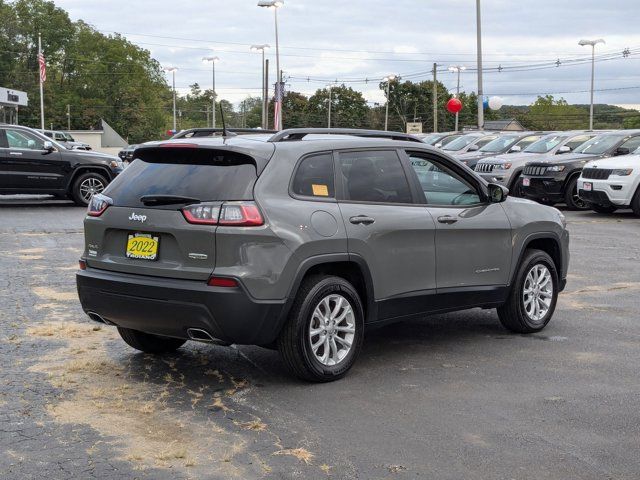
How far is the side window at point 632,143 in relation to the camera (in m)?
21.3

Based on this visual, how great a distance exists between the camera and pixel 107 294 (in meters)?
6.19

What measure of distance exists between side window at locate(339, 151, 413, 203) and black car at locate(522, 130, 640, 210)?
14860 mm

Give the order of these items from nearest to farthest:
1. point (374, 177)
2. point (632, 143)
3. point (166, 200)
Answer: point (166, 200) < point (374, 177) < point (632, 143)

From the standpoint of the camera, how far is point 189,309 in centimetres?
580

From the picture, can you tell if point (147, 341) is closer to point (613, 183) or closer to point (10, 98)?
point (613, 183)

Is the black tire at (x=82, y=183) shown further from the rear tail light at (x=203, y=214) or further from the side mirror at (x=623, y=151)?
the rear tail light at (x=203, y=214)

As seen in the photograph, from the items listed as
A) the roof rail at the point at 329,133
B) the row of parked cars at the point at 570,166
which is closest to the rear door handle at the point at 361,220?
the roof rail at the point at 329,133

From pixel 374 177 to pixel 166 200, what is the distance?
5.09ft

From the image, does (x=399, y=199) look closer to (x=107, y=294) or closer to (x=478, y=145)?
(x=107, y=294)

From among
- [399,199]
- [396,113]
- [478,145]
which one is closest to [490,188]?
[399,199]

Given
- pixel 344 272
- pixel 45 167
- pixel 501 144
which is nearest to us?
pixel 344 272

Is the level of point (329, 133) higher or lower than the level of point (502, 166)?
higher

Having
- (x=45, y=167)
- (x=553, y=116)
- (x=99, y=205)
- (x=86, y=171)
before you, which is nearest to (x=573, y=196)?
(x=86, y=171)

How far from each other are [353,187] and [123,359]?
6.83 ft
